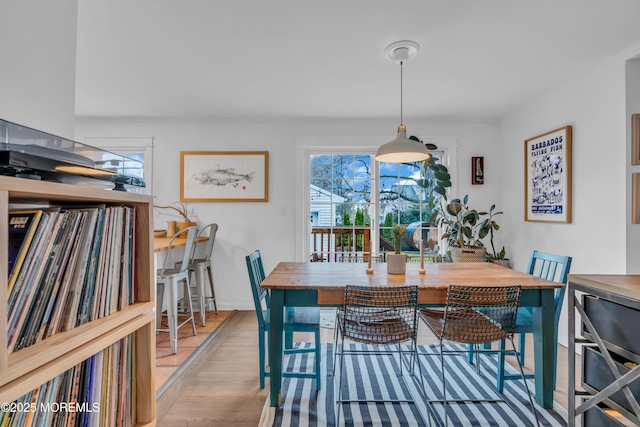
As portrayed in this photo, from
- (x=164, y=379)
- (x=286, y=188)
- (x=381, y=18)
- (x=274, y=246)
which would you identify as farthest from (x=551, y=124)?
(x=164, y=379)

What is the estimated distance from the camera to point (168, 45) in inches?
89.1

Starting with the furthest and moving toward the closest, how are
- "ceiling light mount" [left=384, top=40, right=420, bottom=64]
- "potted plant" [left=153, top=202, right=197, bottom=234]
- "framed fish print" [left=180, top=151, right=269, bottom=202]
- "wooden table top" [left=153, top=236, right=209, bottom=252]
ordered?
"framed fish print" [left=180, top=151, right=269, bottom=202], "potted plant" [left=153, top=202, right=197, bottom=234], "wooden table top" [left=153, top=236, right=209, bottom=252], "ceiling light mount" [left=384, top=40, right=420, bottom=64]

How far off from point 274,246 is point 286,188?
74 cm

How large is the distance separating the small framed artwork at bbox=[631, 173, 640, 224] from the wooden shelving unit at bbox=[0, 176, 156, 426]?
3.17 metres

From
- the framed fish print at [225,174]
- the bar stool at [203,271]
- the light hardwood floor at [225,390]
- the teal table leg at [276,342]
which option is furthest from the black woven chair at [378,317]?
the framed fish print at [225,174]

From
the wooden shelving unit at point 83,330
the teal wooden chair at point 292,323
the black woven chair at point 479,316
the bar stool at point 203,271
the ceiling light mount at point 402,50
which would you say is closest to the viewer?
the wooden shelving unit at point 83,330

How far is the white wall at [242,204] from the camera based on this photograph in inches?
157

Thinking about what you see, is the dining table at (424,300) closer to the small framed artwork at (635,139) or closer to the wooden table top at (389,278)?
the wooden table top at (389,278)

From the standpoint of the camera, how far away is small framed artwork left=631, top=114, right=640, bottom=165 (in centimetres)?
236

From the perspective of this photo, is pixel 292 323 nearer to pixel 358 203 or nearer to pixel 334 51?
pixel 334 51

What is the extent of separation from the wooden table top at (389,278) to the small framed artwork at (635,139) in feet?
4.00

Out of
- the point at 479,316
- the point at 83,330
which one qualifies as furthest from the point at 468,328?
the point at 83,330

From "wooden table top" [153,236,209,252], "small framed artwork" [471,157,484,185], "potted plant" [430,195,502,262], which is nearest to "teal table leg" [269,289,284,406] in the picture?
"wooden table top" [153,236,209,252]

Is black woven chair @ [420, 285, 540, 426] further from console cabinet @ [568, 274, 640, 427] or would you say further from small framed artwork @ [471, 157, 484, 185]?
small framed artwork @ [471, 157, 484, 185]
